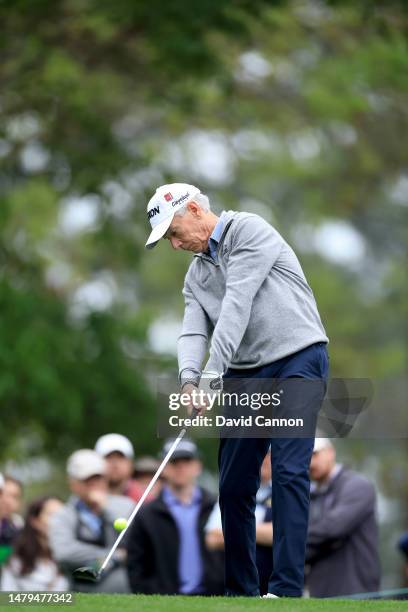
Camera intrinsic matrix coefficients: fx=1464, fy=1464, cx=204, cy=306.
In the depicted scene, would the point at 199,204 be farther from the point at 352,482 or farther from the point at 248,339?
the point at 352,482

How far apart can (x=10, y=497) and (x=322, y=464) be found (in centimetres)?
318

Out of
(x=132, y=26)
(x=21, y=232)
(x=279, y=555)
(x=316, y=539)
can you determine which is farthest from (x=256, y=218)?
(x=21, y=232)

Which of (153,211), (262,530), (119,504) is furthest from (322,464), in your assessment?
(153,211)

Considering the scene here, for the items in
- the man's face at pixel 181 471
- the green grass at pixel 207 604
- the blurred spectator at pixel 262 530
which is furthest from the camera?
the man's face at pixel 181 471

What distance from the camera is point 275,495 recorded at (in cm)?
768

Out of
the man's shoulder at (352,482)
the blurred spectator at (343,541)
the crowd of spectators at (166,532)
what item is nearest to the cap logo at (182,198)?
the crowd of spectators at (166,532)

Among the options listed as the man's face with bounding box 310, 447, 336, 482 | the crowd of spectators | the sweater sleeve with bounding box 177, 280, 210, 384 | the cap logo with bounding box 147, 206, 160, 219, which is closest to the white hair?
the cap logo with bounding box 147, 206, 160, 219

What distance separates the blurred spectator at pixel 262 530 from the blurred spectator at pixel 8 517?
1.81 meters

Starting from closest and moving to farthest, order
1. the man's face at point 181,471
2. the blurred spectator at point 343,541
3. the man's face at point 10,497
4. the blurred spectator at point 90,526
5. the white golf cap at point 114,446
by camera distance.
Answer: the blurred spectator at point 343,541
the blurred spectator at point 90,526
the man's face at point 181,471
the man's face at point 10,497
the white golf cap at point 114,446

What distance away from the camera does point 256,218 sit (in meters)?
7.98

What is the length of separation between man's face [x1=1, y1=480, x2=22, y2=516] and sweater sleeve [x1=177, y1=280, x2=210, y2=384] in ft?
14.7

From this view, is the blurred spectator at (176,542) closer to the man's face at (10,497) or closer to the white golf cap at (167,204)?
the man's face at (10,497)

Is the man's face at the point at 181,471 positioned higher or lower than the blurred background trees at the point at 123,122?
lower

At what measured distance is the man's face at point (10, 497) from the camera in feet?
39.9
